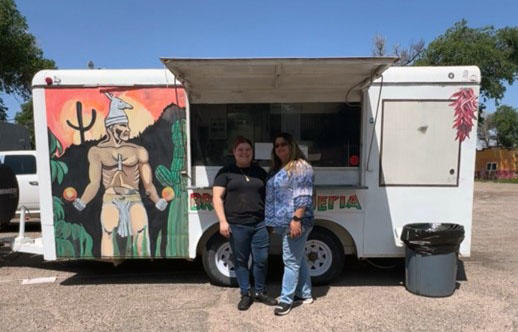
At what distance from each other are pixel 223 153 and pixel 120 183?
1209mm

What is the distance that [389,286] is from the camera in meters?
4.63

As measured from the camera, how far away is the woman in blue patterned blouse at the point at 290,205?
3.72 m

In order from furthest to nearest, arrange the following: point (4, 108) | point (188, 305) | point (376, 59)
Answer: point (4, 108) → point (188, 305) → point (376, 59)

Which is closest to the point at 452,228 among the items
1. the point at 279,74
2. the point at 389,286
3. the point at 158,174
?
the point at 389,286

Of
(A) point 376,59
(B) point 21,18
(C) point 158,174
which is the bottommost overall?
(C) point 158,174

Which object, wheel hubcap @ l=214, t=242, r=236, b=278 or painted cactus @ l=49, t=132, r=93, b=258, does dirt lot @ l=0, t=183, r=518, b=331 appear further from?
painted cactus @ l=49, t=132, r=93, b=258

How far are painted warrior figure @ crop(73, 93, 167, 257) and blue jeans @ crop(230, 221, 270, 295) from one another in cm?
106

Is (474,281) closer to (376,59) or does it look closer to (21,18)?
(376,59)

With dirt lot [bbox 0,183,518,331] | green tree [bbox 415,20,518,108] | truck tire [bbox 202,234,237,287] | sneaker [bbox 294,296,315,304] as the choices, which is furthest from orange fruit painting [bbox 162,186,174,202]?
green tree [bbox 415,20,518,108]

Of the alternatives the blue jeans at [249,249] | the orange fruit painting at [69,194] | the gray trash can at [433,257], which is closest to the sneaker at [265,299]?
the blue jeans at [249,249]

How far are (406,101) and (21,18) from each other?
549 inches

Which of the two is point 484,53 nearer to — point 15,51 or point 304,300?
point 304,300

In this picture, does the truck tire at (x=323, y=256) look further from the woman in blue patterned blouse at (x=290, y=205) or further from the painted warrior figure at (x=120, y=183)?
the painted warrior figure at (x=120, y=183)

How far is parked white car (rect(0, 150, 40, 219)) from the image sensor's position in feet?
25.5
